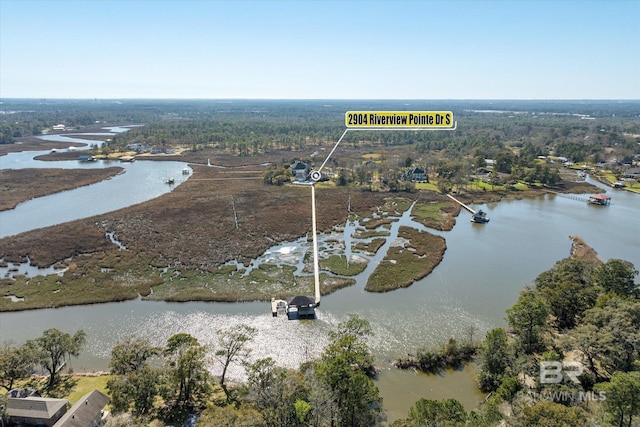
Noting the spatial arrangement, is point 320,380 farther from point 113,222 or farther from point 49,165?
point 49,165

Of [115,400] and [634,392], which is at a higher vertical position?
[634,392]

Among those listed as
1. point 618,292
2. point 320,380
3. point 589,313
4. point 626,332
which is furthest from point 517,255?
point 320,380

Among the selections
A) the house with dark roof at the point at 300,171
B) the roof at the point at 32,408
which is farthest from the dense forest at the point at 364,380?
the house with dark roof at the point at 300,171

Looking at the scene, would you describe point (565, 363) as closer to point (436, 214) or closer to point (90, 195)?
point (436, 214)

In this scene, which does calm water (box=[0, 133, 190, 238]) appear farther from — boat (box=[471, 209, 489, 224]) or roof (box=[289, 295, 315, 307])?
boat (box=[471, 209, 489, 224])

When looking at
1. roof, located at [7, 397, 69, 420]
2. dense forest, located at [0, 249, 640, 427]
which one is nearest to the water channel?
dense forest, located at [0, 249, 640, 427]

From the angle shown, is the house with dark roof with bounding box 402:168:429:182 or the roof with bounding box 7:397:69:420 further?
the house with dark roof with bounding box 402:168:429:182

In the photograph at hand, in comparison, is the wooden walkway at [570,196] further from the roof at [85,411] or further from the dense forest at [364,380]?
the roof at [85,411]
